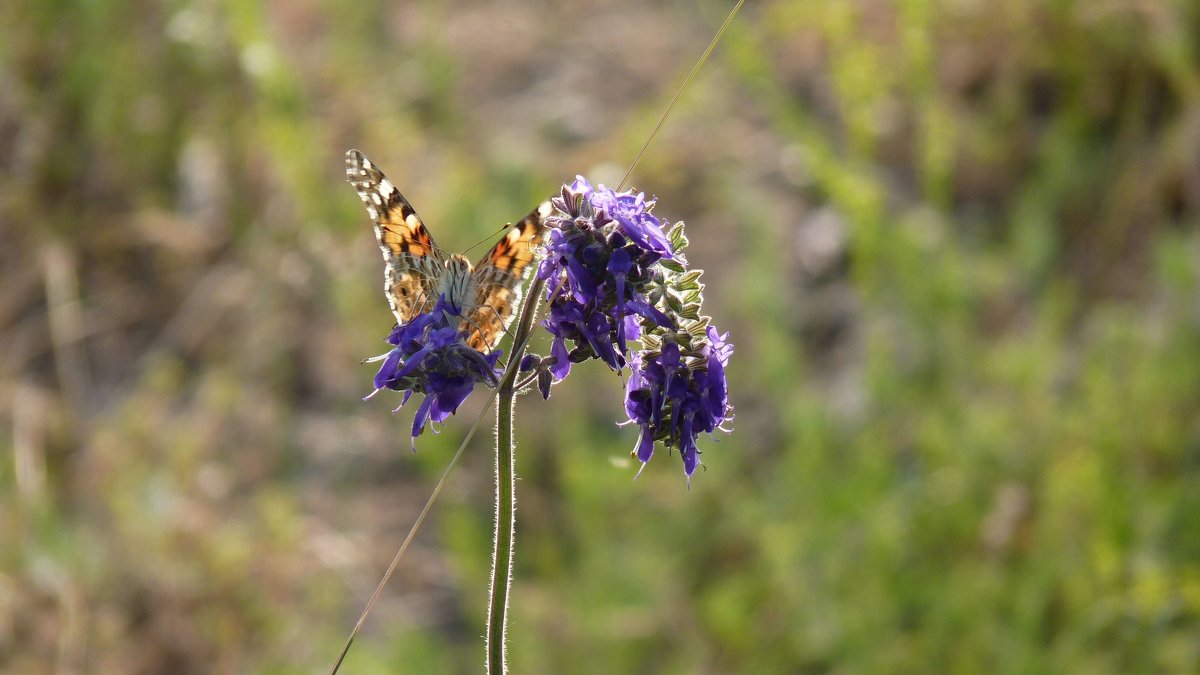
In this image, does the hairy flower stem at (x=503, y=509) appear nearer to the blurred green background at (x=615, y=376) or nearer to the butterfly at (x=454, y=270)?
the butterfly at (x=454, y=270)

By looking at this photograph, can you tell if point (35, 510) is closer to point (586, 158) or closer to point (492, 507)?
point (492, 507)

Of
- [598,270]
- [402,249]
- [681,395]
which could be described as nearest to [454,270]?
[402,249]

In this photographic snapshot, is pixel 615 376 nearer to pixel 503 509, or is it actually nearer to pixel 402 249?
pixel 402 249

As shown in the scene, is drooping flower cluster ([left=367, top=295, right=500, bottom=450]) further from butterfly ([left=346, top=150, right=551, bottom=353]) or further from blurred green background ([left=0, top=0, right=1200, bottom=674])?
blurred green background ([left=0, top=0, right=1200, bottom=674])

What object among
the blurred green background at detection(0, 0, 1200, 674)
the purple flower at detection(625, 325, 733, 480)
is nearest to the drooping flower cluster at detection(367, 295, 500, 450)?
the purple flower at detection(625, 325, 733, 480)

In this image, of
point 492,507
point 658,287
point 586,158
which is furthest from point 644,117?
point 658,287

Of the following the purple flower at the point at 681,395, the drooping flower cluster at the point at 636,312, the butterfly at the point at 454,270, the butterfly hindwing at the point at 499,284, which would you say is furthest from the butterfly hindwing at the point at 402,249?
the purple flower at the point at 681,395
